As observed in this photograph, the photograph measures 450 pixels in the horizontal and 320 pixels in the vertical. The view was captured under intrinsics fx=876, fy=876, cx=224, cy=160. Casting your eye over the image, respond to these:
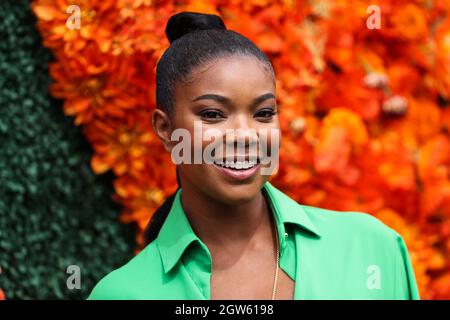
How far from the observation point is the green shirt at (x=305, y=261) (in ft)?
Result: 7.13

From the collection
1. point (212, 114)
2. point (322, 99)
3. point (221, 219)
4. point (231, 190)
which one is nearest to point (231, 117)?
point (212, 114)

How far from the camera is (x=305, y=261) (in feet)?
7.23

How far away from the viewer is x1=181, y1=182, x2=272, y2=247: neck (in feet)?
7.37

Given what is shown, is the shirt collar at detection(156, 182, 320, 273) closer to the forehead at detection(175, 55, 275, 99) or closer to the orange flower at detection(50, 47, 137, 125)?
the forehead at detection(175, 55, 275, 99)

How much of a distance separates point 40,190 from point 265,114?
1.66 m

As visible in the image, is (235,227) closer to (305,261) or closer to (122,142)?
(305,261)

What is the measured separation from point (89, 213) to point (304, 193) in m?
0.91

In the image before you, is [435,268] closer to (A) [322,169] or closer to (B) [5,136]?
(A) [322,169]

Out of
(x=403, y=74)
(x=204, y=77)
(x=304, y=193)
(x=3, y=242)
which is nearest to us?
(x=204, y=77)

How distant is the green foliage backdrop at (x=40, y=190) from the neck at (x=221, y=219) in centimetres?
143

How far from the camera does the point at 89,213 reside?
367 centimetres

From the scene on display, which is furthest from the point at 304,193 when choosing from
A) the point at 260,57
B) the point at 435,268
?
the point at 260,57

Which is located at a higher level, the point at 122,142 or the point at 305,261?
the point at 122,142

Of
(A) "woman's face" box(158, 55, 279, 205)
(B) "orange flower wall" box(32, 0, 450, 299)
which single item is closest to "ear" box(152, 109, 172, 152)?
(A) "woman's face" box(158, 55, 279, 205)
